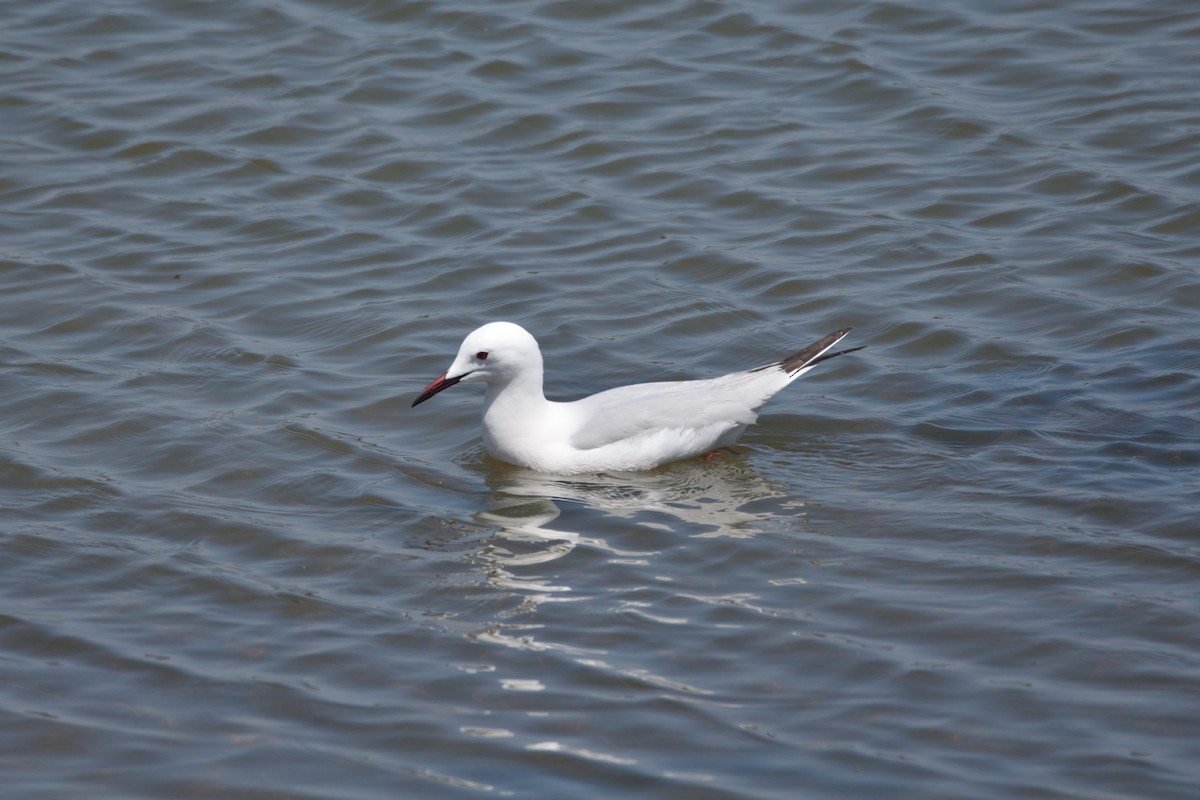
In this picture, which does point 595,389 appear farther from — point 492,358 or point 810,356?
point 810,356

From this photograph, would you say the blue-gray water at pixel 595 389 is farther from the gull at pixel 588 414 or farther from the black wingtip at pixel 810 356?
the black wingtip at pixel 810 356

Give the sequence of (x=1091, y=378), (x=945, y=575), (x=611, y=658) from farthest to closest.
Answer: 1. (x=1091, y=378)
2. (x=945, y=575)
3. (x=611, y=658)

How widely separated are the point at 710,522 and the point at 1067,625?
1.80 metres

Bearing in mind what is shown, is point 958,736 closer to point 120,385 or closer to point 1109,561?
point 1109,561

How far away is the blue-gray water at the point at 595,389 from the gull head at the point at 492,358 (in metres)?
0.47

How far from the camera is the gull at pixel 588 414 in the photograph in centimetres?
786

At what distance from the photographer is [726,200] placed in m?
10.7

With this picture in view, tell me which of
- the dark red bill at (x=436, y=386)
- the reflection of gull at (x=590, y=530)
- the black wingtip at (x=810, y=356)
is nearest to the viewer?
the reflection of gull at (x=590, y=530)

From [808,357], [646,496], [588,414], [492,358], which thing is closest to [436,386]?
[492,358]

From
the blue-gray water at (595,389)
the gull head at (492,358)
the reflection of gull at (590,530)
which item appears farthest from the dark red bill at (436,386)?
the reflection of gull at (590,530)

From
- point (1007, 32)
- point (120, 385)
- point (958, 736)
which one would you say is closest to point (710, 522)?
point (958, 736)

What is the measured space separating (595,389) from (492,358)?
1071mm

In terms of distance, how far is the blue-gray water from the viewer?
5.55m

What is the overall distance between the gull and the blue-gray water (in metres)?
0.16
